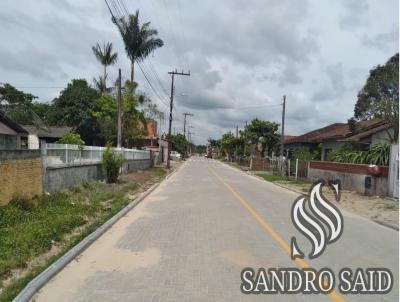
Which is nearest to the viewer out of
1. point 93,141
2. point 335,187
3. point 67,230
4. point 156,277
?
point 156,277

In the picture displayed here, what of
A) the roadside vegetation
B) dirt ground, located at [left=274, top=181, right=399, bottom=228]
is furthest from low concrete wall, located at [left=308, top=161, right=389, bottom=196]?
the roadside vegetation

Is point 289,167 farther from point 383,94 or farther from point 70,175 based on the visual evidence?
point 70,175

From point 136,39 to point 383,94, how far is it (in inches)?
837

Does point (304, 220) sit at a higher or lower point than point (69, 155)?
lower

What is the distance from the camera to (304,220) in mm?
12234

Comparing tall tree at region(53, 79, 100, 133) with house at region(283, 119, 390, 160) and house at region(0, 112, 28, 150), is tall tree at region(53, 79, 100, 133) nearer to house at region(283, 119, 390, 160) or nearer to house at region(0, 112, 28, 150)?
house at region(283, 119, 390, 160)

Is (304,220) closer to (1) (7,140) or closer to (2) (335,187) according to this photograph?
(2) (335,187)

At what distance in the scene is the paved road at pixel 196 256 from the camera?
234 inches

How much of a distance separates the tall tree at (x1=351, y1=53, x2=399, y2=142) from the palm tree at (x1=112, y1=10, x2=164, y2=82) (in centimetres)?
1984

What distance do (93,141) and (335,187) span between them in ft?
118

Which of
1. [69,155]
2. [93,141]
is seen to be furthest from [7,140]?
[93,141]

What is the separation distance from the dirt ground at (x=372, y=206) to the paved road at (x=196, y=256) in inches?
29.9

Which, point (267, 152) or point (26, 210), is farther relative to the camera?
point (267, 152)

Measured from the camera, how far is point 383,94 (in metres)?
22.2
